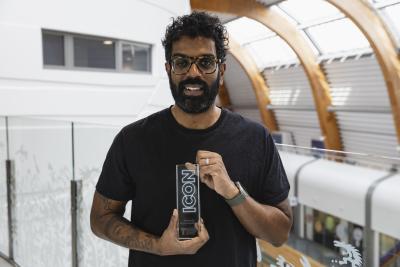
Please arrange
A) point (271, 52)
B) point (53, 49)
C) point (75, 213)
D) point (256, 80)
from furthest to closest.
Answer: point (256, 80) < point (271, 52) < point (53, 49) < point (75, 213)

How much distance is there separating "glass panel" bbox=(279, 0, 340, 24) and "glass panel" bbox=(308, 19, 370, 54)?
562 mm

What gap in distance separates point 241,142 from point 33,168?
3.96 m

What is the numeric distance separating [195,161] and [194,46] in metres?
0.52

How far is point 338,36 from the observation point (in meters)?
19.1

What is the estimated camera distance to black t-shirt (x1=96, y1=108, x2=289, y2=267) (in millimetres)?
1909

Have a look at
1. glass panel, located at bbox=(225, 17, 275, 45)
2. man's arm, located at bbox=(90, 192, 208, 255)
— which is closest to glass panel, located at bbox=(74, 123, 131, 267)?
man's arm, located at bbox=(90, 192, 208, 255)

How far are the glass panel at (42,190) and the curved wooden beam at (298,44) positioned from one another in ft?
48.5

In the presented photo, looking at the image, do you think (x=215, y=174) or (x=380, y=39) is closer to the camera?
(x=215, y=174)

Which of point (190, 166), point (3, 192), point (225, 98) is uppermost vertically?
point (225, 98)

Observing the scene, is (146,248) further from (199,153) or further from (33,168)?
(33,168)

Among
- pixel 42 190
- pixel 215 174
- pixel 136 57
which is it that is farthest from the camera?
pixel 136 57

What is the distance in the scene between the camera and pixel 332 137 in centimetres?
2211

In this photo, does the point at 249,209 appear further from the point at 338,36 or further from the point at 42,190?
the point at 338,36

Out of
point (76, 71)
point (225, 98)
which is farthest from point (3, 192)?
point (225, 98)
